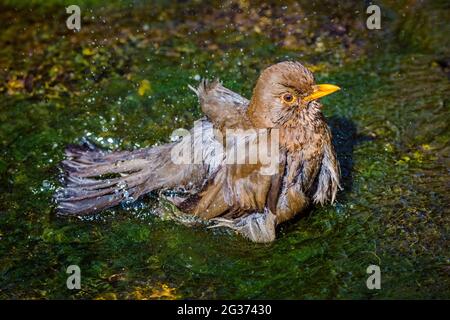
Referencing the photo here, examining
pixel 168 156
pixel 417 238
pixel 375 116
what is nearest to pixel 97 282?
pixel 168 156

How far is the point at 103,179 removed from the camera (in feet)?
22.9

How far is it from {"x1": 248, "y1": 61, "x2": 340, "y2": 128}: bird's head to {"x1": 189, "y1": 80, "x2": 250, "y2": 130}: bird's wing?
20 centimetres

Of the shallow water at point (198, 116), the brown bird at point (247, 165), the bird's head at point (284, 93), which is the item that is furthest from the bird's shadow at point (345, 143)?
the bird's head at point (284, 93)

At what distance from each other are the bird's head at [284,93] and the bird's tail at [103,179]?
121 cm

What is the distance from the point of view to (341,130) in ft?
24.8

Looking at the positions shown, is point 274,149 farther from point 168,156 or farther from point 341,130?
point 341,130

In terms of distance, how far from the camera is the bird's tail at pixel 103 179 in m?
6.75

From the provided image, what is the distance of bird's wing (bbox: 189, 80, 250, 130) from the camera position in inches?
253

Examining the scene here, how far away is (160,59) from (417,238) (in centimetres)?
408
